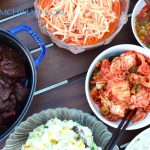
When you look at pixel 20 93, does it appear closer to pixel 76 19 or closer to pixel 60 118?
pixel 60 118

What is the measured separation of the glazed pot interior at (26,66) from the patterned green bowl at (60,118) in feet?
0.18

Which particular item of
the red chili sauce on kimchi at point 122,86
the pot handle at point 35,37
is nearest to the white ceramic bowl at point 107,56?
the red chili sauce on kimchi at point 122,86

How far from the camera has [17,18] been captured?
1610 mm

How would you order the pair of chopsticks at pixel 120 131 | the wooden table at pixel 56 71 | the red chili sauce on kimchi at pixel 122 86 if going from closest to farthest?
the pair of chopsticks at pixel 120 131
the red chili sauce on kimchi at pixel 122 86
the wooden table at pixel 56 71

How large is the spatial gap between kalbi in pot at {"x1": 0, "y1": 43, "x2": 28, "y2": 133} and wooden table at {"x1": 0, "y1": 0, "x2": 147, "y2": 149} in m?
0.14

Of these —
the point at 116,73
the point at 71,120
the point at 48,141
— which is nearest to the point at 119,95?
the point at 116,73

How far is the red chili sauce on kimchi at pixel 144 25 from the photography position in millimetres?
1610

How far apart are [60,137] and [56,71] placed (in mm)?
316

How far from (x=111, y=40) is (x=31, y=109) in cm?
44

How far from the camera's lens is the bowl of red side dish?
1.59 metres

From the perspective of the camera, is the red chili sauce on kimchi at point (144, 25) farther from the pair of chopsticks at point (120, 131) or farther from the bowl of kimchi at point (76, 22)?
the pair of chopsticks at point (120, 131)

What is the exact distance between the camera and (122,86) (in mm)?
1442

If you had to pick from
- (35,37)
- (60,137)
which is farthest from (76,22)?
(60,137)

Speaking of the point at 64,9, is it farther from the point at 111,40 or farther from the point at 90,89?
the point at 90,89
